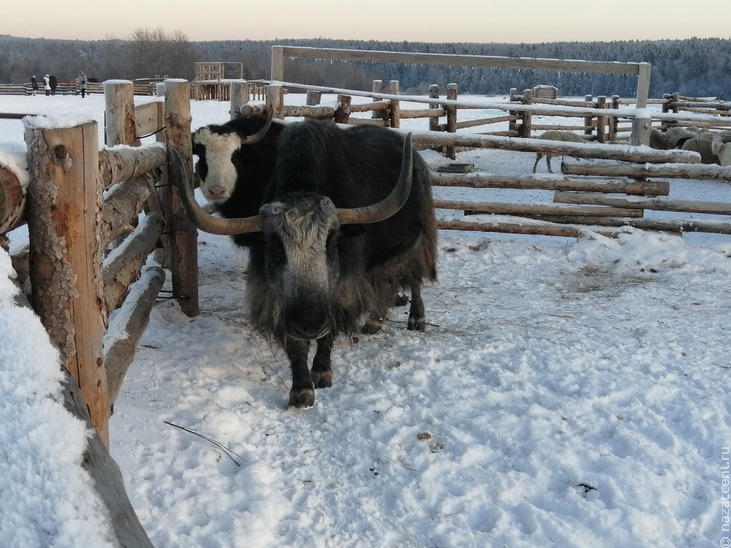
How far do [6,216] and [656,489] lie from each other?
2955mm

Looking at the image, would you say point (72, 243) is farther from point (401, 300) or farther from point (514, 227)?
point (514, 227)

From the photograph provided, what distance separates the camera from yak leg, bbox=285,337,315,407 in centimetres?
423

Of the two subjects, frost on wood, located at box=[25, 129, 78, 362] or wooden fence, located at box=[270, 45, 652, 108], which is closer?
frost on wood, located at box=[25, 129, 78, 362]

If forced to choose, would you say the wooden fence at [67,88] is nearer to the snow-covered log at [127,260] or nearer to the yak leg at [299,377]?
the snow-covered log at [127,260]

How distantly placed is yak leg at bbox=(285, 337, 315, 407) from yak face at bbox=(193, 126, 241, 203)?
1813mm

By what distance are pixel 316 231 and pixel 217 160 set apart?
Result: 7.25ft

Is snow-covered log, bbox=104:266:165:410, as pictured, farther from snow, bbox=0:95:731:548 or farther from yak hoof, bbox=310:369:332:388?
yak hoof, bbox=310:369:332:388

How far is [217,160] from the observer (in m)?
5.80

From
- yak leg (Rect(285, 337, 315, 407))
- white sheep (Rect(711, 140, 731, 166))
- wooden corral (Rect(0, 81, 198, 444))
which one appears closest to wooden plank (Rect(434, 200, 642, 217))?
yak leg (Rect(285, 337, 315, 407))

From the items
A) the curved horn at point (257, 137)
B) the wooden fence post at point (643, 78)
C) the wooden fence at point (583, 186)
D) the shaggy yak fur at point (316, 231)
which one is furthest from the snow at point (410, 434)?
the wooden fence post at point (643, 78)

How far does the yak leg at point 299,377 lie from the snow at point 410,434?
10cm

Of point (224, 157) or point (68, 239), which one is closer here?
point (68, 239)

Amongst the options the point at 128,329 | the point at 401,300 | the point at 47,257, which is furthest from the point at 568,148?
the point at 47,257

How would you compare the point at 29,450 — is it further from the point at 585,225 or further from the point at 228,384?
the point at 585,225
